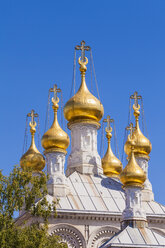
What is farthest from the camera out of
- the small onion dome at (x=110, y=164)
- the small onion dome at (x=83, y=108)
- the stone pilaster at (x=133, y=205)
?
the small onion dome at (x=110, y=164)

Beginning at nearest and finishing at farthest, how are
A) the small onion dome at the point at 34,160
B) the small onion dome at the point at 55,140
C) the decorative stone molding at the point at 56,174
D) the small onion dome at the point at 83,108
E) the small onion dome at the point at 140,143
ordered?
the decorative stone molding at the point at 56,174
the small onion dome at the point at 55,140
the small onion dome at the point at 83,108
the small onion dome at the point at 140,143
the small onion dome at the point at 34,160

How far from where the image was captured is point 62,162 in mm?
39594

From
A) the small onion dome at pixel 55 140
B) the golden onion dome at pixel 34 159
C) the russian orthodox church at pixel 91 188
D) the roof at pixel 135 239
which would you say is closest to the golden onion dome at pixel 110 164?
the russian orthodox church at pixel 91 188

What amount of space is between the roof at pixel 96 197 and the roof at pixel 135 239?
3.87 meters

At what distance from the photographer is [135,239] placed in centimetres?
3356

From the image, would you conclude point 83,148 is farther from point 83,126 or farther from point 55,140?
point 55,140

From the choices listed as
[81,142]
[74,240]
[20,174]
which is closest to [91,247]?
[74,240]

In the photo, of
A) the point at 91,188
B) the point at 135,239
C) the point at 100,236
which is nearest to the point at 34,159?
the point at 91,188

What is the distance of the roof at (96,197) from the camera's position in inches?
1501

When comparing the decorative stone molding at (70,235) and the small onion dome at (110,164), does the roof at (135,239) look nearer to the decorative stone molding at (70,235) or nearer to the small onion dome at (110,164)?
the decorative stone molding at (70,235)

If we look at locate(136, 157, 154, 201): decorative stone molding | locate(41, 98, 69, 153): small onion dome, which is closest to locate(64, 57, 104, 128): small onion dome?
locate(41, 98, 69, 153): small onion dome

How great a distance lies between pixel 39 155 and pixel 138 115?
18.2 ft

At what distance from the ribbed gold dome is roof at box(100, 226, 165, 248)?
12.2 meters

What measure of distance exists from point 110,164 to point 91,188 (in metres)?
7.32
